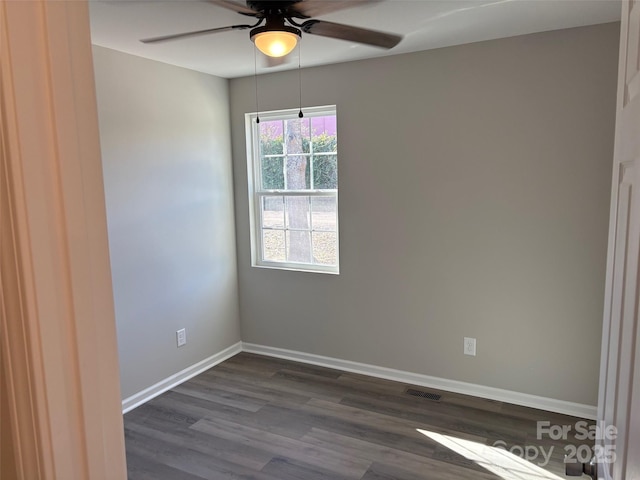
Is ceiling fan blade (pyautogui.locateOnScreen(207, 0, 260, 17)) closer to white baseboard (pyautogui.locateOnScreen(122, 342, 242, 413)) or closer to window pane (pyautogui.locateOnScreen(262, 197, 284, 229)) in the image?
window pane (pyautogui.locateOnScreen(262, 197, 284, 229))

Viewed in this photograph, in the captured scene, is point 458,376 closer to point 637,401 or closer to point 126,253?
point 126,253

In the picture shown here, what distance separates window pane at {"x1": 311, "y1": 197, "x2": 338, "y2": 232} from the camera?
147 inches

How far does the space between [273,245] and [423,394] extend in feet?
5.86

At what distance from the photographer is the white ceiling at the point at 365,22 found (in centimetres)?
224

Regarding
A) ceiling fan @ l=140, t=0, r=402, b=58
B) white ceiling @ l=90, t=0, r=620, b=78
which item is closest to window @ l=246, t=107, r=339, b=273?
white ceiling @ l=90, t=0, r=620, b=78

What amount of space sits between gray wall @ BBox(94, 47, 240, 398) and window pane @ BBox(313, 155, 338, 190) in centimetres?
83

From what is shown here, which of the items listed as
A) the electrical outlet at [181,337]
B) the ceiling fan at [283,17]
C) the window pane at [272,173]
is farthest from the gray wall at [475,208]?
the ceiling fan at [283,17]

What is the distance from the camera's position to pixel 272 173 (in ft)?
13.1

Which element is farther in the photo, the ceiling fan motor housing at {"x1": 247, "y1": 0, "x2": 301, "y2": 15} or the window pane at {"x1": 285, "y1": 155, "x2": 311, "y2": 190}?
the window pane at {"x1": 285, "y1": 155, "x2": 311, "y2": 190}

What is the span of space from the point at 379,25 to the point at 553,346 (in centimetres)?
232

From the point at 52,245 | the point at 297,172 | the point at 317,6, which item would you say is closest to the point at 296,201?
the point at 297,172

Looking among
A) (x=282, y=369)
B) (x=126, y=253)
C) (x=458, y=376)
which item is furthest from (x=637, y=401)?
(x=282, y=369)

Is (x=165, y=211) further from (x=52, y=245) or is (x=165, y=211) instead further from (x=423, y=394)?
(x=52, y=245)

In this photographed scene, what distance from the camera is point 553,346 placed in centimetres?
299
